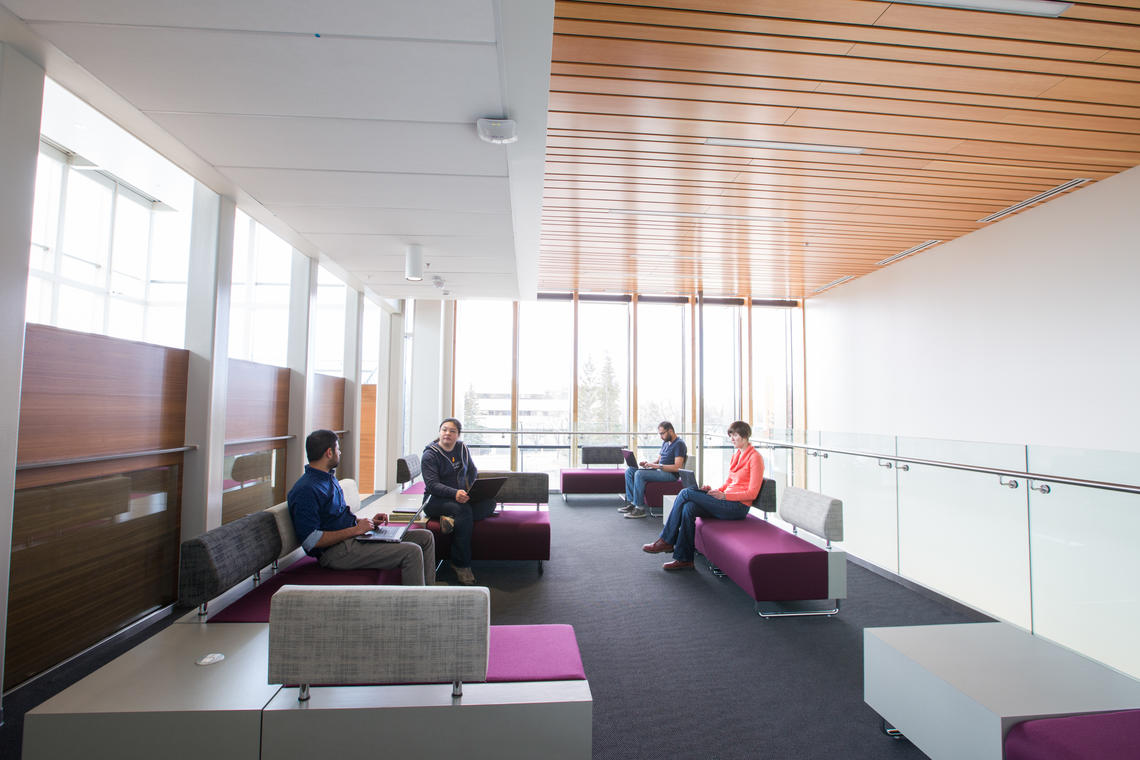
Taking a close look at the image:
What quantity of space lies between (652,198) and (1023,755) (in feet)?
15.7

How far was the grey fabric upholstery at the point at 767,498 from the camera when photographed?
497 cm

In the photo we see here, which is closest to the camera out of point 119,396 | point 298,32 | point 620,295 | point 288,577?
point 298,32

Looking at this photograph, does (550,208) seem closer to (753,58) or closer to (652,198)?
(652,198)

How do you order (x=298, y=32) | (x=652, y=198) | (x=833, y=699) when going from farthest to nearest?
(x=652, y=198) < (x=833, y=699) < (x=298, y=32)

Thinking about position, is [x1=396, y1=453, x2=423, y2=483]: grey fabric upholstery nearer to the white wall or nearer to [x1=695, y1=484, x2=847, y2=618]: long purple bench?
[x1=695, y1=484, x2=847, y2=618]: long purple bench

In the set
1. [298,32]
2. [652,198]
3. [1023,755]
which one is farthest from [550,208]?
[1023,755]

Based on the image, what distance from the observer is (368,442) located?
27.9ft

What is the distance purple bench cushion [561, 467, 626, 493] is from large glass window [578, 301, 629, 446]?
1678 mm

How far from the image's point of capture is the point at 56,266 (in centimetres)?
636

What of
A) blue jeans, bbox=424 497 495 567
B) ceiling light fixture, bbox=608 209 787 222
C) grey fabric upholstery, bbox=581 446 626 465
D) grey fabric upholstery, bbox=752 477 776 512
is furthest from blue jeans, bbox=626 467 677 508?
ceiling light fixture, bbox=608 209 787 222

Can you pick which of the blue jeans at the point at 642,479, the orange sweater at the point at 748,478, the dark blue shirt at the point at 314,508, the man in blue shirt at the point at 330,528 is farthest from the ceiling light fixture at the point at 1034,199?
the dark blue shirt at the point at 314,508

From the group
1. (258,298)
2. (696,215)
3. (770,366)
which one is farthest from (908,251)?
(258,298)

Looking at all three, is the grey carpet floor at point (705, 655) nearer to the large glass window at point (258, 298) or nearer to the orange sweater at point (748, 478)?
the orange sweater at point (748, 478)

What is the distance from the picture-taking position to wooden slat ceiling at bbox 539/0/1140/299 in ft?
9.27
